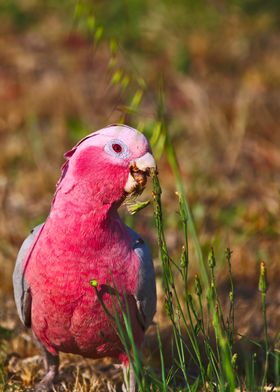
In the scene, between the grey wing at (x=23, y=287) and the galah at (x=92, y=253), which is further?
the grey wing at (x=23, y=287)

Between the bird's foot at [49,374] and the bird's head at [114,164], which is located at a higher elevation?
the bird's head at [114,164]

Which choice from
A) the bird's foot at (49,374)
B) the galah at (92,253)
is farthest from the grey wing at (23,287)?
the bird's foot at (49,374)

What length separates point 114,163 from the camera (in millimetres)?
2160

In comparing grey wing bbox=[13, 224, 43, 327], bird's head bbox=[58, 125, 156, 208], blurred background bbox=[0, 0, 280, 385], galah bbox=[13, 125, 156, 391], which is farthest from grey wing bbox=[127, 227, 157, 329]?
blurred background bbox=[0, 0, 280, 385]

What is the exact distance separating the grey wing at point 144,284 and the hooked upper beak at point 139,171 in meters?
0.27

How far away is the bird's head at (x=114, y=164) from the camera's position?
215 centimetres

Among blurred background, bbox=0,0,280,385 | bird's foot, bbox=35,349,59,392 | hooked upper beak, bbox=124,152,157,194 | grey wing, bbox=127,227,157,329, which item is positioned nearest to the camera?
hooked upper beak, bbox=124,152,157,194

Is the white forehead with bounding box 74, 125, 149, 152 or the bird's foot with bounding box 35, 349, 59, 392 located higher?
the white forehead with bounding box 74, 125, 149, 152

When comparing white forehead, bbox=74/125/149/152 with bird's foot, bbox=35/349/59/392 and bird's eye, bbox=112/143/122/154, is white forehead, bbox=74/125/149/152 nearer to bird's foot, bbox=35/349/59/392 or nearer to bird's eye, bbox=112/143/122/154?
bird's eye, bbox=112/143/122/154

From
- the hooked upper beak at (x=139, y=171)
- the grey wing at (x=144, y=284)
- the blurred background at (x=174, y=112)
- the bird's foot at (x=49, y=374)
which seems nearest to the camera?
the hooked upper beak at (x=139, y=171)

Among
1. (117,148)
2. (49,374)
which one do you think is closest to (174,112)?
(49,374)

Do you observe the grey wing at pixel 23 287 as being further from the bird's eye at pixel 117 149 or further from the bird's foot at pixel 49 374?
the bird's eye at pixel 117 149

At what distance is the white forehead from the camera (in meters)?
2.16

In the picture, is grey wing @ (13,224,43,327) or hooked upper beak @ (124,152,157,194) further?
grey wing @ (13,224,43,327)
